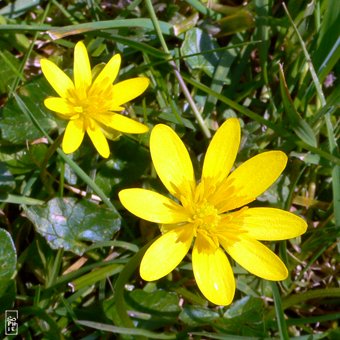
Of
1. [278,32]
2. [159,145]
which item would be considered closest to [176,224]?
[159,145]

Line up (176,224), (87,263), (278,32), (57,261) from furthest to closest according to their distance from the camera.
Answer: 1. (278,32)
2. (87,263)
3. (57,261)
4. (176,224)

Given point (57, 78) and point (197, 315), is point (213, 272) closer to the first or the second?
point (197, 315)

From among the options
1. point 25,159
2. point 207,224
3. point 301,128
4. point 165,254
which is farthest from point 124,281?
point 301,128

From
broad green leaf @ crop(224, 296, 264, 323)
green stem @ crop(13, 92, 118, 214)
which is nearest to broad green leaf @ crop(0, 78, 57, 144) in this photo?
green stem @ crop(13, 92, 118, 214)

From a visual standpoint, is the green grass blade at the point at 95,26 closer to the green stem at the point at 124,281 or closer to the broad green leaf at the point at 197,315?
the green stem at the point at 124,281

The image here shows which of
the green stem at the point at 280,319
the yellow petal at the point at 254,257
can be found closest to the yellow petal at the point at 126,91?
the yellow petal at the point at 254,257

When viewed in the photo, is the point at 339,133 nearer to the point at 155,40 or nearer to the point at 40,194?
the point at 155,40
